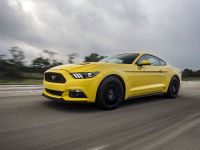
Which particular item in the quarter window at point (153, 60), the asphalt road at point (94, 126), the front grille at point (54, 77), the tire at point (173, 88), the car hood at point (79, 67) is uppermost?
the quarter window at point (153, 60)

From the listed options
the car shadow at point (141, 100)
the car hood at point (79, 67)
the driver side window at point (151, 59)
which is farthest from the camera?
the driver side window at point (151, 59)

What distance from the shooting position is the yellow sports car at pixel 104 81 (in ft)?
22.8

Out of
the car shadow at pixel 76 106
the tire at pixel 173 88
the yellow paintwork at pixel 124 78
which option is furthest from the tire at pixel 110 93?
the tire at pixel 173 88

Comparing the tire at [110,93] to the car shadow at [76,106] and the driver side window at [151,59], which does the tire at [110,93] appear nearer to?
the car shadow at [76,106]

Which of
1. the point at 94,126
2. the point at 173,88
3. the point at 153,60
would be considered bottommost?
the point at 94,126

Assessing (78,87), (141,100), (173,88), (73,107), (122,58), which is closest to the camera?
(78,87)

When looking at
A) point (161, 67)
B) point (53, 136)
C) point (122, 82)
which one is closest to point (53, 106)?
point (122, 82)

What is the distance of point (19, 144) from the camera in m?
4.48

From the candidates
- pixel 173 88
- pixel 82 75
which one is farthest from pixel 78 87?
pixel 173 88

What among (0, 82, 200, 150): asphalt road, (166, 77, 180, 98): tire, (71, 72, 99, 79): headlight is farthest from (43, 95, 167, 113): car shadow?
(166, 77, 180, 98): tire

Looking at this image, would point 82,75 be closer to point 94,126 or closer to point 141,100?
point 94,126

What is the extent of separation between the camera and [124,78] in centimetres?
774

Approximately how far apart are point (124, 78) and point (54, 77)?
1.67 metres

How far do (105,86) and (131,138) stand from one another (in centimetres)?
232
